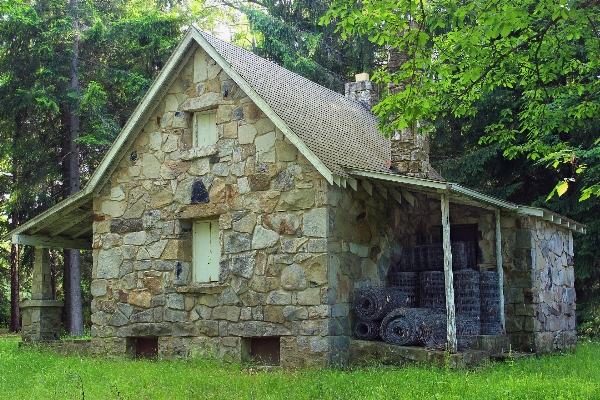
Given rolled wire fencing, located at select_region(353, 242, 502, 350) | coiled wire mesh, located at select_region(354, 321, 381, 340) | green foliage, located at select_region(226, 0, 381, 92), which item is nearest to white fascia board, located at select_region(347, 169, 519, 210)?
rolled wire fencing, located at select_region(353, 242, 502, 350)

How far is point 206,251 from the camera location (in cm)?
1195

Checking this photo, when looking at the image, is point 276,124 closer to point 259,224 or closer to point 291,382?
point 259,224

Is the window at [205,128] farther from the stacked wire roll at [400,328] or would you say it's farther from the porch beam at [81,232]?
the stacked wire roll at [400,328]

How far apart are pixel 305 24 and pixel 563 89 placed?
15.1 m

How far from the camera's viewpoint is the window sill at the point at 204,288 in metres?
11.4

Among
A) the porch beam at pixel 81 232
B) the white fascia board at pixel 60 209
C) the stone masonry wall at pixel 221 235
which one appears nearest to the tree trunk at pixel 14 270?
the porch beam at pixel 81 232

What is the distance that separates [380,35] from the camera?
9398 mm

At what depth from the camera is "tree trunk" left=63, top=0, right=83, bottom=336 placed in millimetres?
19281

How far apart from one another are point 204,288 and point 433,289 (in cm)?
386

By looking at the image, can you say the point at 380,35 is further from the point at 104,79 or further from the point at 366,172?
the point at 104,79

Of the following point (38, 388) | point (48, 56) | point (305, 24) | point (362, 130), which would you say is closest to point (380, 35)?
point (362, 130)

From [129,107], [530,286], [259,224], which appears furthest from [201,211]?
[129,107]

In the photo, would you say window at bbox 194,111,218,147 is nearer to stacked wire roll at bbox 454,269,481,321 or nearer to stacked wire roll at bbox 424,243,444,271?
stacked wire roll at bbox 424,243,444,271

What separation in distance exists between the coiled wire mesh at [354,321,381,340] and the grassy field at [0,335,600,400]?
0.69m
